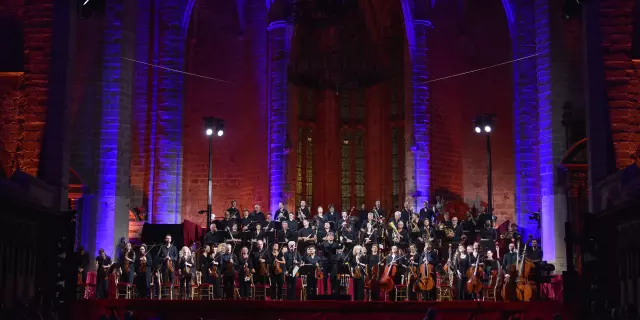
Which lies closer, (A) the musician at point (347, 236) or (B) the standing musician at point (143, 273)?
(B) the standing musician at point (143, 273)

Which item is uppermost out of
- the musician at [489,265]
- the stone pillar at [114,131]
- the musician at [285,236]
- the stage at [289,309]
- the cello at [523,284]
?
the stone pillar at [114,131]

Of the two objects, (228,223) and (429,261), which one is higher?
(228,223)

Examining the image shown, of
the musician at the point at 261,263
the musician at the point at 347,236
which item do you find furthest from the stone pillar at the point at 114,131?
the musician at the point at 347,236

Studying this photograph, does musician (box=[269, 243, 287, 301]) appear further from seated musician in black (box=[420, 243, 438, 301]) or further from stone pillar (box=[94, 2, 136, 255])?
stone pillar (box=[94, 2, 136, 255])

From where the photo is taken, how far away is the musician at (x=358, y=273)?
16.5 metres

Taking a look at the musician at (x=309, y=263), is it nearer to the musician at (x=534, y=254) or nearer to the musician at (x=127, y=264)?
the musician at (x=127, y=264)

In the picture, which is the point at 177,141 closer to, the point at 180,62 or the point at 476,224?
the point at 180,62

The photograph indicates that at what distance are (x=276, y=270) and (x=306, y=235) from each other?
64.8 inches

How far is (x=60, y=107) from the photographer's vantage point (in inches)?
666

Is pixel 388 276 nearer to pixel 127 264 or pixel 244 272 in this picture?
pixel 244 272

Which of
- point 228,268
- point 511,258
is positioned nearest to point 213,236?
point 228,268

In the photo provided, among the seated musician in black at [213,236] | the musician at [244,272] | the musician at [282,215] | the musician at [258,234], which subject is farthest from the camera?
the musician at [282,215]

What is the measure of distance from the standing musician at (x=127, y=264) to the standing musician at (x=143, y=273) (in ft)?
0.44

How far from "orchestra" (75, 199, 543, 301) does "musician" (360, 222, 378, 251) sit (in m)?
0.03
